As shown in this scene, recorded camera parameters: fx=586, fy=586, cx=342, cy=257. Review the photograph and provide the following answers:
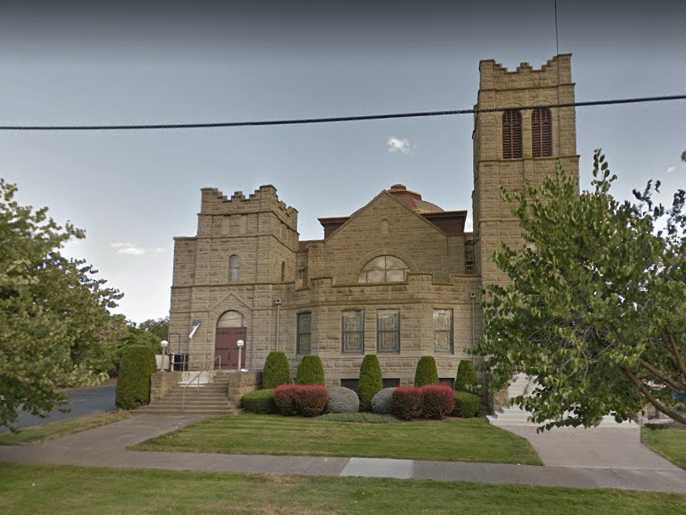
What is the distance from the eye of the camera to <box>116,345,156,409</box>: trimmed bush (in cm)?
2236

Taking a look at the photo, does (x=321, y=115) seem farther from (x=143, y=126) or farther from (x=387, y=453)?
(x=387, y=453)

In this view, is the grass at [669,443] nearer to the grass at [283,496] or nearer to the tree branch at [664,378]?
the grass at [283,496]

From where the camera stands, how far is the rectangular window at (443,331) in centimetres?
2527

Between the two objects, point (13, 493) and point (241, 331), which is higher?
point (241, 331)

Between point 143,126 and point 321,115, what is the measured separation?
284cm

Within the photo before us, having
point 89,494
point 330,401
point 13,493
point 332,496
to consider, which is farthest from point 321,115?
point 330,401

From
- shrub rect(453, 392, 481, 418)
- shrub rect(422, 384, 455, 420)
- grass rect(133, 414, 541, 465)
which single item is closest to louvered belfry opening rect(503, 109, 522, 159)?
shrub rect(453, 392, 481, 418)

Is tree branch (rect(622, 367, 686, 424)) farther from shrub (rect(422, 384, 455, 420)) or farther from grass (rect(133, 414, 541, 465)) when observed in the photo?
shrub (rect(422, 384, 455, 420))

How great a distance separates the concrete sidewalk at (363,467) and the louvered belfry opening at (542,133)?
16.3 meters

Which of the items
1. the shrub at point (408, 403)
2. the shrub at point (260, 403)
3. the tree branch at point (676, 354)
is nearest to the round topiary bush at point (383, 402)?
the shrub at point (408, 403)

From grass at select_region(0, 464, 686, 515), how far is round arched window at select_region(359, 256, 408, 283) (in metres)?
18.4

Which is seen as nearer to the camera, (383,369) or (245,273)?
(383,369)

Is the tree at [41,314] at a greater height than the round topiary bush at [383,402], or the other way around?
the tree at [41,314]

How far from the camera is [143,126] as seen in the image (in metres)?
9.10
